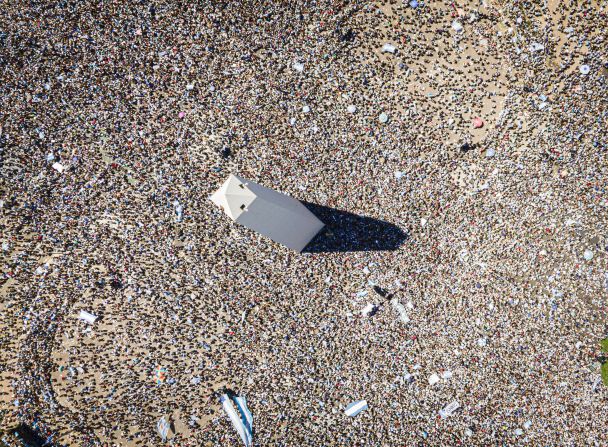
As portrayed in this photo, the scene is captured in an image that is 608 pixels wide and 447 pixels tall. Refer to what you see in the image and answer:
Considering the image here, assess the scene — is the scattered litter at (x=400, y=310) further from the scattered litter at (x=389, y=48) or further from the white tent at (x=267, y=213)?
the scattered litter at (x=389, y=48)

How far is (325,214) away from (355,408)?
3.33 meters

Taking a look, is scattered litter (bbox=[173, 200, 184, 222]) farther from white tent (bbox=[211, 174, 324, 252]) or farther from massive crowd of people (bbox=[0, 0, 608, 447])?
white tent (bbox=[211, 174, 324, 252])

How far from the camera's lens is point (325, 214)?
21.7 ft

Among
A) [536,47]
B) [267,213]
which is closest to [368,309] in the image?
[267,213]

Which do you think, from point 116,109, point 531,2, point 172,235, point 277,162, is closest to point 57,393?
point 172,235

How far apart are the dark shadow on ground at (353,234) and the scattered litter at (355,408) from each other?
261 cm

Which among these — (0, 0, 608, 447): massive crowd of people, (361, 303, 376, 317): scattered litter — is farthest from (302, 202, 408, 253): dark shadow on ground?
(361, 303, 376, 317): scattered litter

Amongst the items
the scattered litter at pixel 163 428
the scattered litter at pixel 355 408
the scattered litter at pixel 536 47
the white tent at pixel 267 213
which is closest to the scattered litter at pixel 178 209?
the white tent at pixel 267 213

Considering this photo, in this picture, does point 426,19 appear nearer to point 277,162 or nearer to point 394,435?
point 277,162

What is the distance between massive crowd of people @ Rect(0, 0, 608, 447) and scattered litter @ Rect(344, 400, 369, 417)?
120 mm

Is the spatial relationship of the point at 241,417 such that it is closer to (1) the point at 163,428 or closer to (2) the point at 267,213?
(1) the point at 163,428

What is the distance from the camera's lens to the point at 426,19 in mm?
6609

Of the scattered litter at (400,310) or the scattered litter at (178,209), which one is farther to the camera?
the scattered litter at (400,310)

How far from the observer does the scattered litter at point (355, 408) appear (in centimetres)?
659
